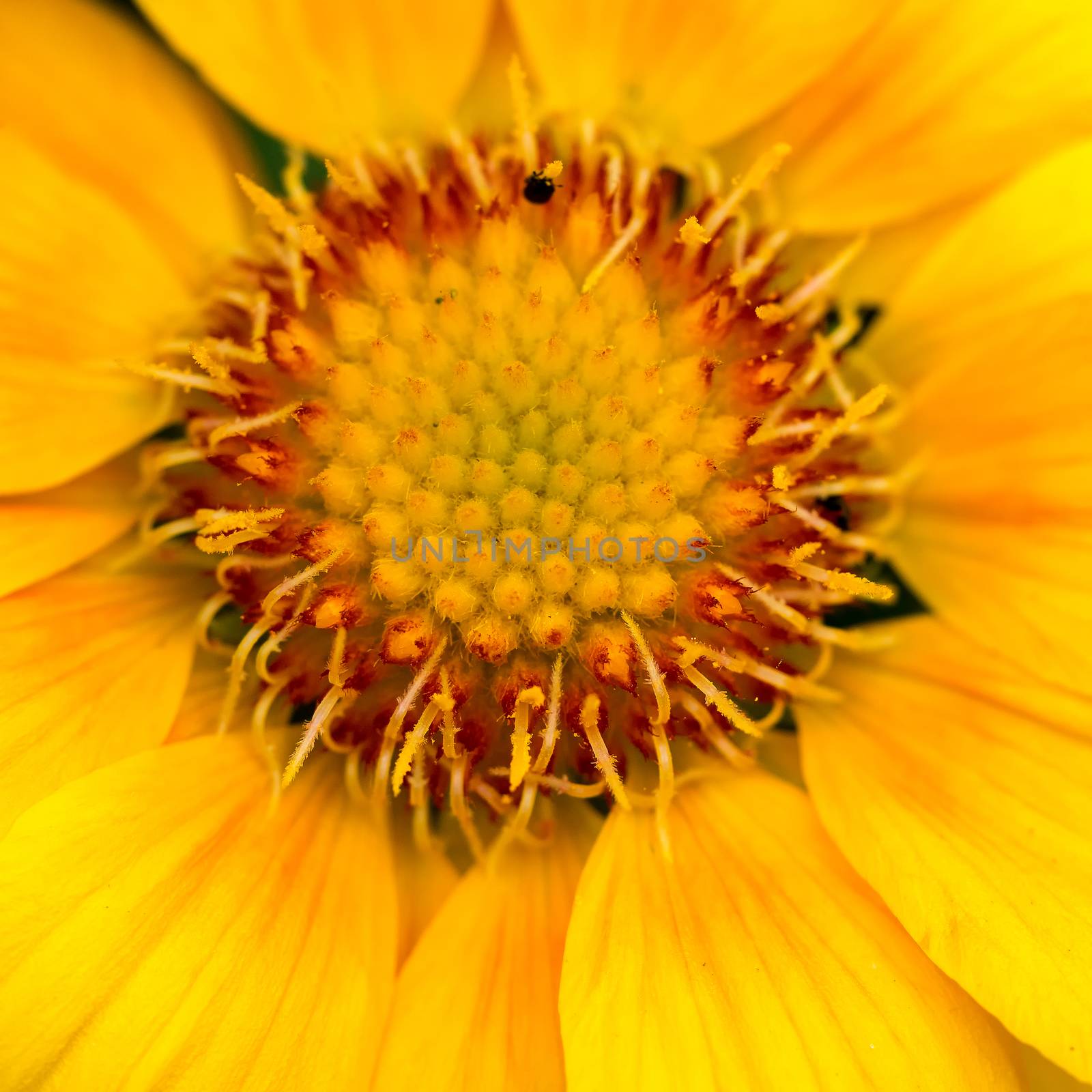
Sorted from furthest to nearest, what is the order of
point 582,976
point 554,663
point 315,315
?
point 315,315
point 554,663
point 582,976

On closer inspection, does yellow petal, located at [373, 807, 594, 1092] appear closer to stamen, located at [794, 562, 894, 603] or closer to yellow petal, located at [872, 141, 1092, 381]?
stamen, located at [794, 562, 894, 603]

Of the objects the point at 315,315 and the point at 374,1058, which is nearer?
the point at 374,1058

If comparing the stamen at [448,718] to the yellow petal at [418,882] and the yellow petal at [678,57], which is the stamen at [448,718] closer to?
the yellow petal at [418,882]

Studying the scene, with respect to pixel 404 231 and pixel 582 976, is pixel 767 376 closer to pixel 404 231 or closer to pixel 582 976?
pixel 404 231

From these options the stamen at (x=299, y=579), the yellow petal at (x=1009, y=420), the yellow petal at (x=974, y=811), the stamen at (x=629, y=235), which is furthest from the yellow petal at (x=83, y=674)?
the yellow petal at (x=1009, y=420)

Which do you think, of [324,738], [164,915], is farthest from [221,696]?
[164,915]

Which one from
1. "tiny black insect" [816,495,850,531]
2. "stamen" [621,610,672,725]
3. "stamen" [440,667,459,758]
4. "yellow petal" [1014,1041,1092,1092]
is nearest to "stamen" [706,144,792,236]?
"tiny black insect" [816,495,850,531]
